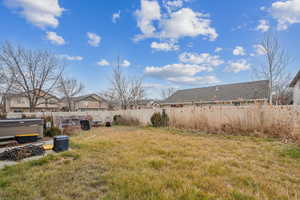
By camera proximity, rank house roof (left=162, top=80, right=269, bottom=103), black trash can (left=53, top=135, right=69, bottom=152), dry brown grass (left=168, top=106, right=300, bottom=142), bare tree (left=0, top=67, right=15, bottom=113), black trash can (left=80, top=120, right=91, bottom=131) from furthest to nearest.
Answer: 1. house roof (left=162, top=80, right=269, bottom=103)
2. bare tree (left=0, top=67, right=15, bottom=113)
3. black trash can (left=80, top=120, right=91, bottom=131)
4. dry brown grass (left=168, top=106, right=300, bottom=142)
5. black trash can (left=53, top=135, right=69, bottom=152)

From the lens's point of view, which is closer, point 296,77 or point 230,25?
point 230,25

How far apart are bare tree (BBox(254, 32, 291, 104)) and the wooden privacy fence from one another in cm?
683

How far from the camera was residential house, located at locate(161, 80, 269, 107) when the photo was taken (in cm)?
1348

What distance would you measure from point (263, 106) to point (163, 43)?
7.03 meters

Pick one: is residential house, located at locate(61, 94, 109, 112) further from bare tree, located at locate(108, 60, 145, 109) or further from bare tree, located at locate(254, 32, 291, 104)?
bare tree, located at locate(254, 32, 291, 104)

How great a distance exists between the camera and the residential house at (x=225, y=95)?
13484 millimetres

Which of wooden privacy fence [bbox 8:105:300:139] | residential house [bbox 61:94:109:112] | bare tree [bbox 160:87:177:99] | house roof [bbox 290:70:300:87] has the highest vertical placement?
bare tree [bbox 160:87:177:99]

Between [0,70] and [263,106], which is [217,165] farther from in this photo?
[0,70]

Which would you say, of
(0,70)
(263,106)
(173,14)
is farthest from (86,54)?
(263,106)

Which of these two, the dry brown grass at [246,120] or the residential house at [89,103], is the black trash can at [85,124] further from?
the residential house at [89,103]

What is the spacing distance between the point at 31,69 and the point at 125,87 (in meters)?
9.89

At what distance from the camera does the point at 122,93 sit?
1845 cm

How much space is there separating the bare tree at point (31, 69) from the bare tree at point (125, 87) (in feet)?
20.0

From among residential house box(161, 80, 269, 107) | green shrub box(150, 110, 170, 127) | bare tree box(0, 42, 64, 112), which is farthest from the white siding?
bare tree box(0, 42, 64, 112)
